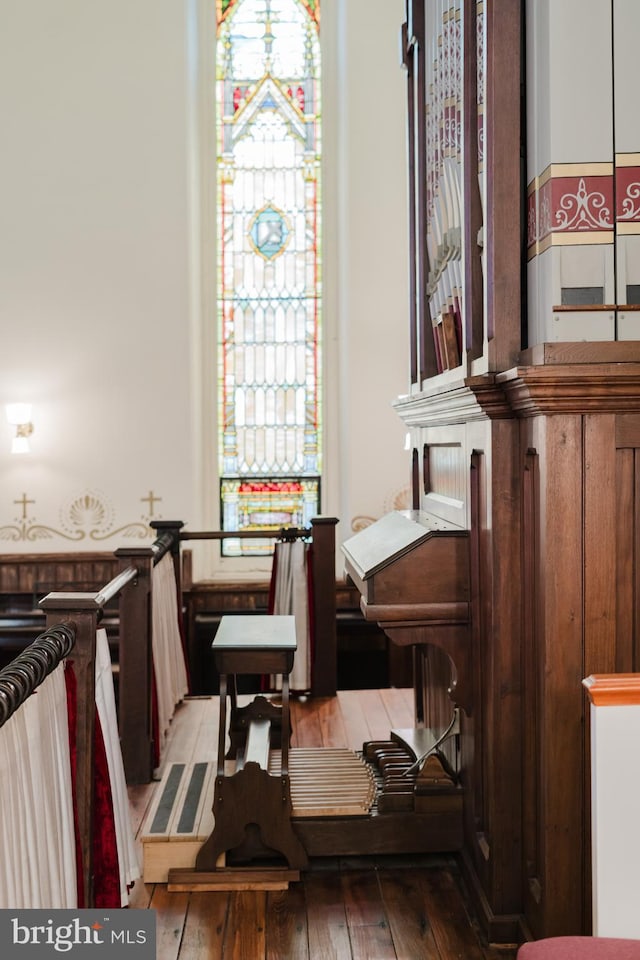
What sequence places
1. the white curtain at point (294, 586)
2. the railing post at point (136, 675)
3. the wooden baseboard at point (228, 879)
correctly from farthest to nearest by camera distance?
the white curtain at point (294, 586), the railing post at point (136, 675), the wooden baseboard at point (228, 879)

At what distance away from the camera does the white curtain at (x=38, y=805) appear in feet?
6.32

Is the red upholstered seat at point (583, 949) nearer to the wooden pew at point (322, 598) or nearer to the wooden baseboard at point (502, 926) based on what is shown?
the wooden baseboard at point (502, 926)

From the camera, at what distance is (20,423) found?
6.70 m

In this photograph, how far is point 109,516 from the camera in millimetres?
6828

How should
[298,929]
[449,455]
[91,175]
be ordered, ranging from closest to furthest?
[298,929] < [449,455] < [91,175]

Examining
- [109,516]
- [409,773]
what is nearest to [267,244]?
[109,516]

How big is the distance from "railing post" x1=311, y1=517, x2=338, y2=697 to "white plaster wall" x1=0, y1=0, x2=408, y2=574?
1.18 m

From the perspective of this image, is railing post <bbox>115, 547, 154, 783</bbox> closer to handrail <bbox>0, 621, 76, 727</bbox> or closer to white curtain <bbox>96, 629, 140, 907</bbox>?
white curtain <bbox>96, 629, 140, 907</bbox>

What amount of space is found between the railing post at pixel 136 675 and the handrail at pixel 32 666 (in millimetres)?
1575

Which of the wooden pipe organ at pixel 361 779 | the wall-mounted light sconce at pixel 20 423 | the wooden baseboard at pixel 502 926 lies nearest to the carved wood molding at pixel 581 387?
the wooden pipe organ at pixel 361 779

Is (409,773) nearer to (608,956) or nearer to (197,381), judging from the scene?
(608,956)

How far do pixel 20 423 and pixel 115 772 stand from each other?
433cm

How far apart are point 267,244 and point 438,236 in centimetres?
378

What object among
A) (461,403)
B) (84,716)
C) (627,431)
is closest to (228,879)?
(84,716)
